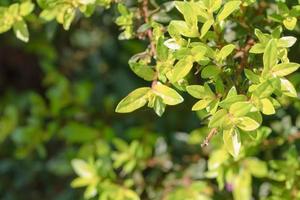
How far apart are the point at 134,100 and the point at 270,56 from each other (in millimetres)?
267

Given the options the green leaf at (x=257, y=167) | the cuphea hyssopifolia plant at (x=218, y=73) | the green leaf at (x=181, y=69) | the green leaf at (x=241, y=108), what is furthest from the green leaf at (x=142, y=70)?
the green leaf at (x=257, y=167)

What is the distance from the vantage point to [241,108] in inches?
46.3

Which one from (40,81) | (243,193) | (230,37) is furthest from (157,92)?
(40,81)

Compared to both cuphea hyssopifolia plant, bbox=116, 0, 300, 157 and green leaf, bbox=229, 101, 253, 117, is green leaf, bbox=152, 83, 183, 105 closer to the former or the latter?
cuphea hyssopifolia plant, bbox=116, 0, 300, 157

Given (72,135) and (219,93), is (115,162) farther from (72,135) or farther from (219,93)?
(219,93)

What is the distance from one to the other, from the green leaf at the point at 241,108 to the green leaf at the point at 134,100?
7.4 inches

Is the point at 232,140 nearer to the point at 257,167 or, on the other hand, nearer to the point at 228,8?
the point at 228,8

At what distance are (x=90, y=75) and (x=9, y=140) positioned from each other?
349 mm

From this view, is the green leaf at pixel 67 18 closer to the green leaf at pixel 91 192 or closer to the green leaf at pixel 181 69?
the green leaf at pixel 181 69

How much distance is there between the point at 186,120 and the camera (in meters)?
2.08

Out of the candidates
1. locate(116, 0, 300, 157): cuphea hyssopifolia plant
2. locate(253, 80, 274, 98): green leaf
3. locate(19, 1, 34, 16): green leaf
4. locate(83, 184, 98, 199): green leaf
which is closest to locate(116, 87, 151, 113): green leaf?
locate(116, 0, 300, 157): cuphea hyssopifolia plant

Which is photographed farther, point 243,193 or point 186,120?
point 186,120

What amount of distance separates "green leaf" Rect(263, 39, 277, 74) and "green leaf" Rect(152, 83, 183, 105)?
172 mm

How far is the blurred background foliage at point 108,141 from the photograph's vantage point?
1.66m
